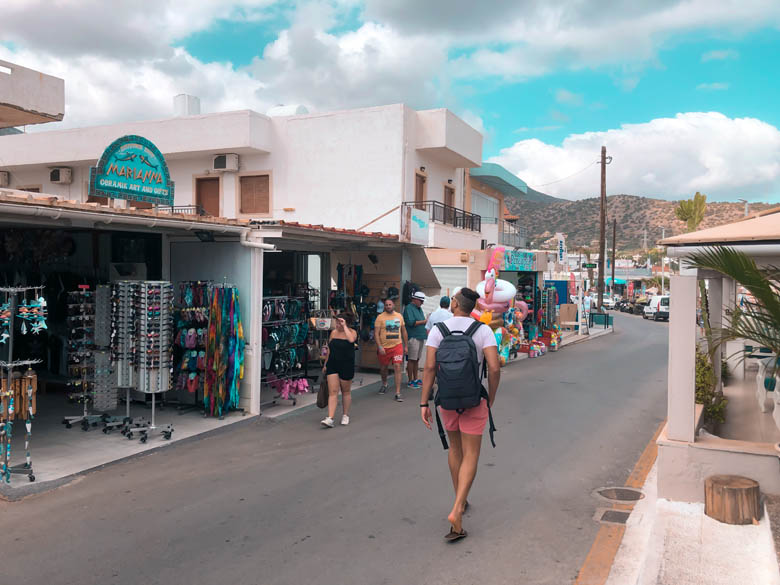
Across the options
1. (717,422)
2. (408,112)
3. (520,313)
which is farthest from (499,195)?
(717,422)

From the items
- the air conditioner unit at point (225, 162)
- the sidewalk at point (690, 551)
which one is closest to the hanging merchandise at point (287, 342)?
the sidewalk at point (690, 551)

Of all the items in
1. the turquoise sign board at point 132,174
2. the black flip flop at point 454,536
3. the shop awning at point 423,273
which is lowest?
the black flip flop at point 454,536

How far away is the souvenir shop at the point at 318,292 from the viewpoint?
10414 mm

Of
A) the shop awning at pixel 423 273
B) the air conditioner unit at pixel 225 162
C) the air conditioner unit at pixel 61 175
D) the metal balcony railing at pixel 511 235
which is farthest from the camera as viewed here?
the metal balcony railing at pixel 511 235

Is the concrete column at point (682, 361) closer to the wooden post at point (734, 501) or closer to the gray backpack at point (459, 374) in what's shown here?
the wooden post at point (734, 501)

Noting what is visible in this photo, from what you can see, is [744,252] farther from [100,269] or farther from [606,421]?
[100,269]

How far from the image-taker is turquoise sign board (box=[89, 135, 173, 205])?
Result: 350 inches

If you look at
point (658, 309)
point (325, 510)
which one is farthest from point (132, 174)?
point (658, 309)

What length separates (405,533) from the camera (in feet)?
17.5

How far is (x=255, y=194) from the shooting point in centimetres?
2180

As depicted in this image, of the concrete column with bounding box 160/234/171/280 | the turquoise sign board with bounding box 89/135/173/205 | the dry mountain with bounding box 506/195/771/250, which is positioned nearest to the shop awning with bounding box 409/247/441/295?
the concrete column with bounding box 160/234/171/280

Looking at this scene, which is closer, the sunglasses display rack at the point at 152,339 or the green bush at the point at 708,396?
the green bush at the point at 708,396

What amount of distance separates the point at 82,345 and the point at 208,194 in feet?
46.7

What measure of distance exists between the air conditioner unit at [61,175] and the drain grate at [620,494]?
2257 centimetres
